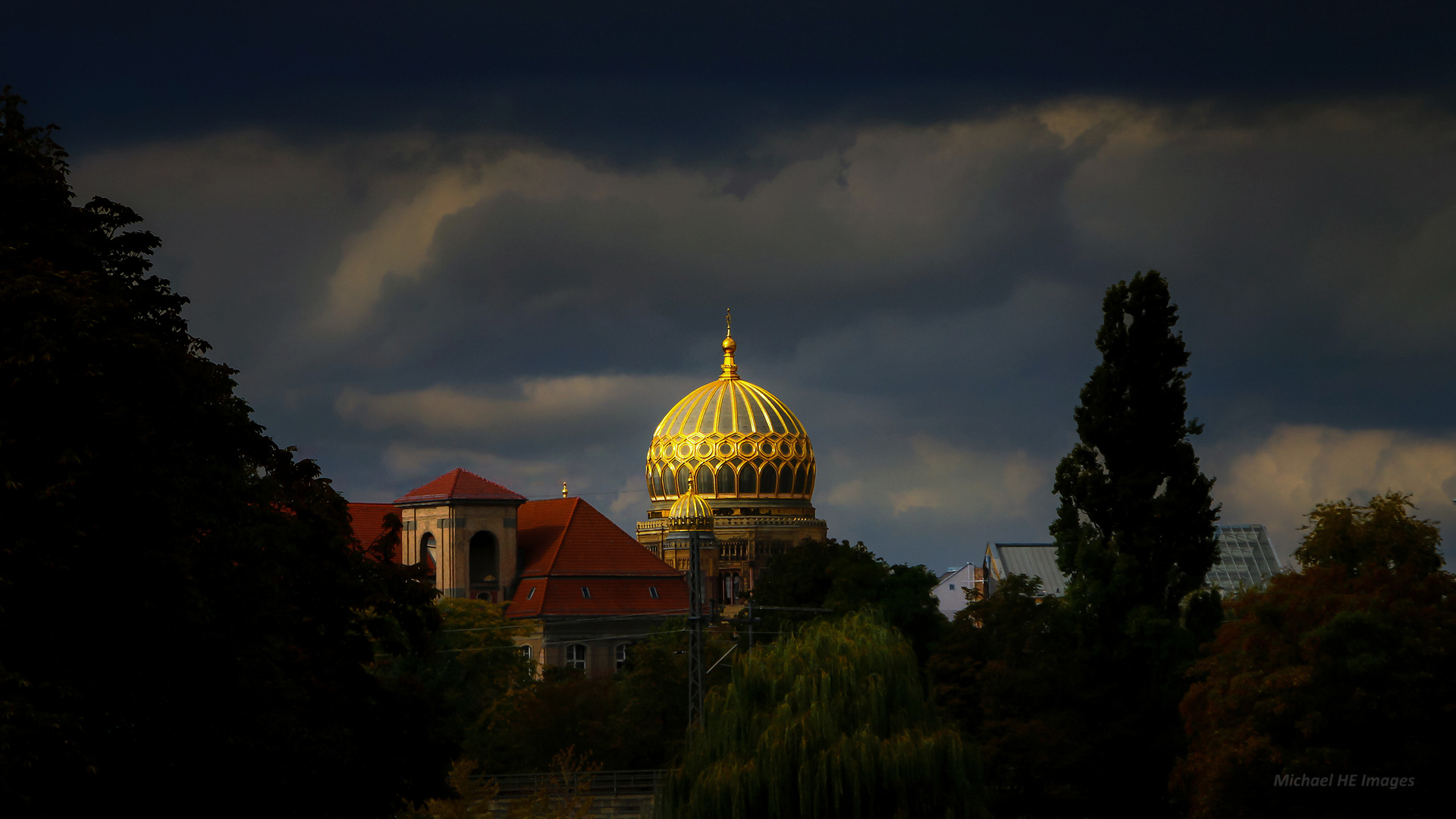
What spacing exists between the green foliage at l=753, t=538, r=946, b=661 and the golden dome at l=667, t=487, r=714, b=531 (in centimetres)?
4318

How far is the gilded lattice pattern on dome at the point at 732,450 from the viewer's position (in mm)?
113062

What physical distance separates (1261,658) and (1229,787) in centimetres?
242

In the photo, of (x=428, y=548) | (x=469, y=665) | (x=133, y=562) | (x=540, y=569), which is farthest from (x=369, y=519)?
(x=133, y=562)

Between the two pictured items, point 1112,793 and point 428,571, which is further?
point 1112,793

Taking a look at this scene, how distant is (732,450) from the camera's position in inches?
4473

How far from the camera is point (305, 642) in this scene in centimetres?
2473

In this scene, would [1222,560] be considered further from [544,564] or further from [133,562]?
[133,562]

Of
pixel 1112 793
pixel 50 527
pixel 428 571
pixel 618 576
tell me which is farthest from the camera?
pixel 618 576

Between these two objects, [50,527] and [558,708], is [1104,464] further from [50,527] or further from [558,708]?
[50,527]

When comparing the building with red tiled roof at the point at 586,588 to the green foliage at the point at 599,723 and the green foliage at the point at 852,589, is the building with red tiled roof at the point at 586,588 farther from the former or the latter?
the green foliage at the point at 599,723

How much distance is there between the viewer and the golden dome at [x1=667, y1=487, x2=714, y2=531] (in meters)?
106

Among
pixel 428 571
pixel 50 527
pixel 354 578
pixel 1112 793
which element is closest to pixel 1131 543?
pixel 1112 793

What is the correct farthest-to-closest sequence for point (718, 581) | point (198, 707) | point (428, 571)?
point (718, 581) < point (428, 571) < point (198, 707)

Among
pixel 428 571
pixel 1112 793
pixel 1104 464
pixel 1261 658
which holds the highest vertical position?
pixel 1104 464
